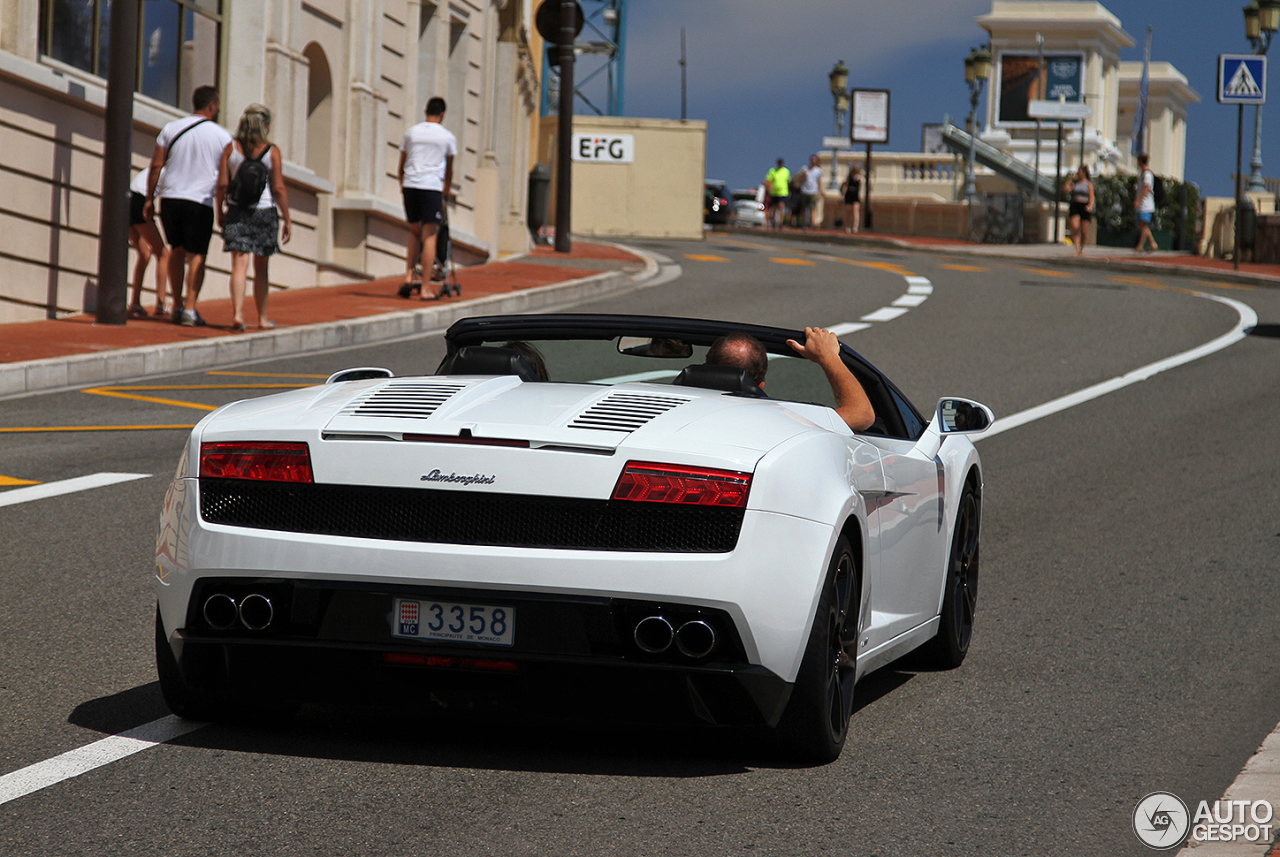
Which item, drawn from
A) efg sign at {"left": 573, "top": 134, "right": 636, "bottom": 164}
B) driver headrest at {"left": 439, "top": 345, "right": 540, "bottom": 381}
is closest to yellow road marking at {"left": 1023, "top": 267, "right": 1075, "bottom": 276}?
efg sign at {"left": 573, "top": 134, "right": 636, "bottom": 164}

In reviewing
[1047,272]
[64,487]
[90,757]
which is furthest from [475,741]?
[1047,272]

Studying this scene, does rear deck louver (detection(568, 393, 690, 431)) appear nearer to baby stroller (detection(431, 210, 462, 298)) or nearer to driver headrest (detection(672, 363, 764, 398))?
driver headrest (detection(672, 363, 764, 398))

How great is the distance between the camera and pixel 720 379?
4871mm

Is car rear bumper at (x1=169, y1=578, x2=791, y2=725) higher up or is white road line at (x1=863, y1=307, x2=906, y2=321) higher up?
white road line at (x1=863, y1=307, x2=906, y2=321)

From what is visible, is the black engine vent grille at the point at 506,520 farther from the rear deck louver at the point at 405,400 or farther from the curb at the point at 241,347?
the curb at the point at 241,347

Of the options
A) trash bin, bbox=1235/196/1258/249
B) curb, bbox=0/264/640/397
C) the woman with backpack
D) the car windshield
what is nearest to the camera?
the car windshield

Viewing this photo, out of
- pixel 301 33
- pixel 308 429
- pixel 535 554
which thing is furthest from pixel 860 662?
pixel 301 33

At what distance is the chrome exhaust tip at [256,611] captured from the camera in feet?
13.7

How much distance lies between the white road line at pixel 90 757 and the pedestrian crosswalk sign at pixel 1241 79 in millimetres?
29253

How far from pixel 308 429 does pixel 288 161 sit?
18.6m

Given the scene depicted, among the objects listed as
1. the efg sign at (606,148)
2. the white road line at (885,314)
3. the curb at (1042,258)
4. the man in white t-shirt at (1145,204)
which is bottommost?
the white road line at (885,314)

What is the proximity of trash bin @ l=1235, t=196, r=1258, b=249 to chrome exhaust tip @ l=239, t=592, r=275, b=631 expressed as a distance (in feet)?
103

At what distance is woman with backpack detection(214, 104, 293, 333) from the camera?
49.3 ft

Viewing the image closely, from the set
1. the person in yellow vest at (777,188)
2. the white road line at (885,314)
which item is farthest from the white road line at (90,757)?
the person in yellow vest at (777,188)
